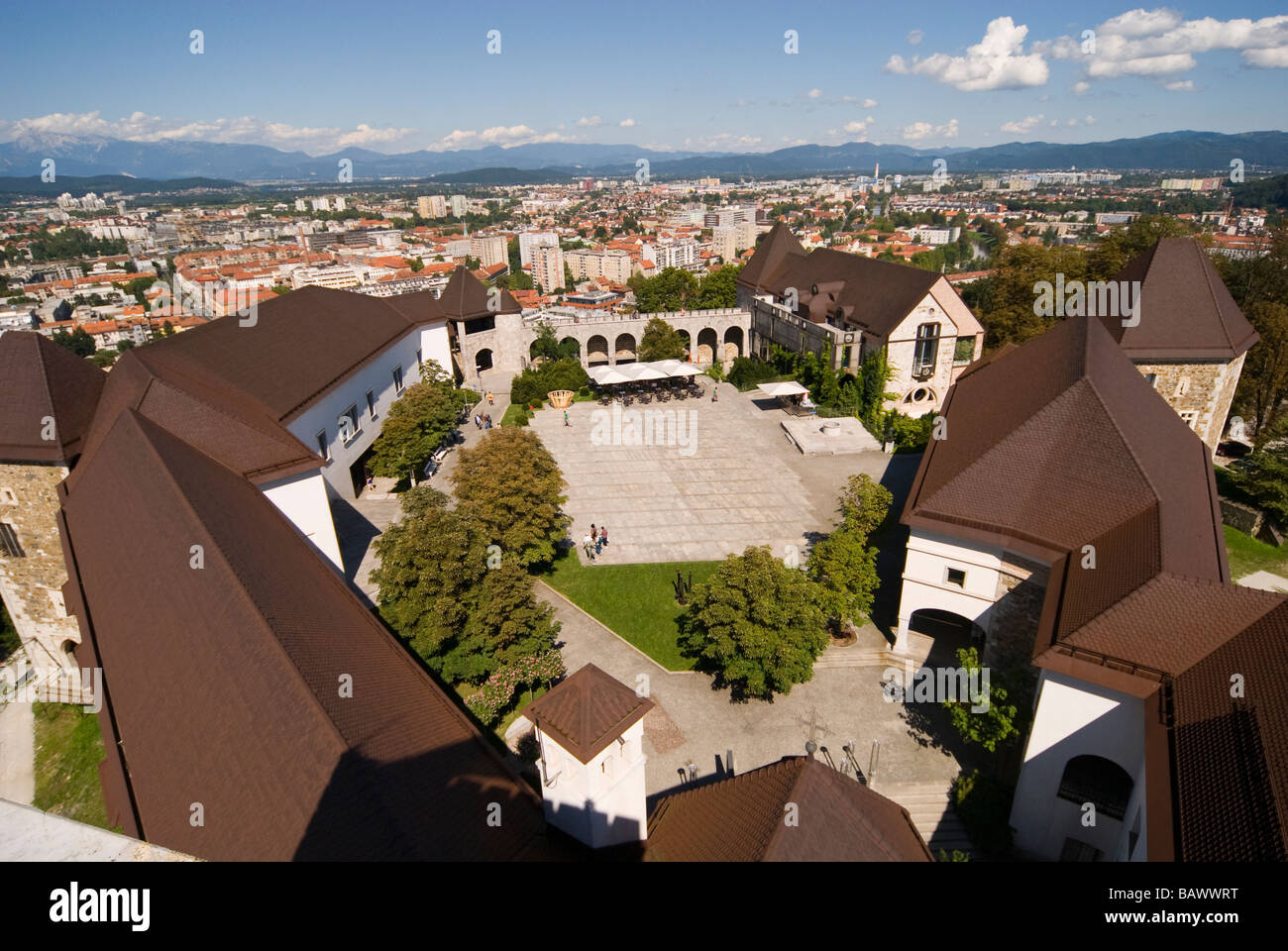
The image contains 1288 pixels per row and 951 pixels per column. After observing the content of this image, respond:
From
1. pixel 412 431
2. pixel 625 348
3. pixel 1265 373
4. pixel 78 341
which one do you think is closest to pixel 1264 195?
pixel 1265 373

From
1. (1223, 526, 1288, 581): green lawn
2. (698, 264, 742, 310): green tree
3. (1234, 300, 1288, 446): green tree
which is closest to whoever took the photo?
(1223, 526, 1288, 581): green lawn

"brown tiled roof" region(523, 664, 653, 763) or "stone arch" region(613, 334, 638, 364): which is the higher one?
"stone arch" region(613, 334, 638, 364)

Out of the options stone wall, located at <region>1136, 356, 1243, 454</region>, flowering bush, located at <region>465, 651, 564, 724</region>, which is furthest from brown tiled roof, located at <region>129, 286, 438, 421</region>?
stone wall, located at <region>1136, 356, 1243, 454</region>

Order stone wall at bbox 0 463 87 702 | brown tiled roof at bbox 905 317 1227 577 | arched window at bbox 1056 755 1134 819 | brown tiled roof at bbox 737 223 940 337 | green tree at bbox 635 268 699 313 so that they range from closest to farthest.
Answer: arched window at bbox 1056 755 1134 819 < brown tiled roof at bbox 905 317 1227 577 < stone wall at bbox 0 463 87 702 < brown tiled roof at bbox 737 223 940 337 < green tree at bbox 635 268 699 313

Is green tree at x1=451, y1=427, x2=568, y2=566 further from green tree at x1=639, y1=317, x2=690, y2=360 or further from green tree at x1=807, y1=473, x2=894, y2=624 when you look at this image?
green tree at x1=639, y1=317, x2=690, y2=360

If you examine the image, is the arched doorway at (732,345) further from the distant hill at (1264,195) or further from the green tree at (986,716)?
the distant hill at (1264,195)

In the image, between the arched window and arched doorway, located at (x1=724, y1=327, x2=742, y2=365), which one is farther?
arched doorway, located at (x1=724, y1=327, x2=742, y2=365)

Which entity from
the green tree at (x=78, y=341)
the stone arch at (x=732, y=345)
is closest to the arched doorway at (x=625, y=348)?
the stone arch at (x=732, y=345)

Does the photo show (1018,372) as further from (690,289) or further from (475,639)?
(690,289)
